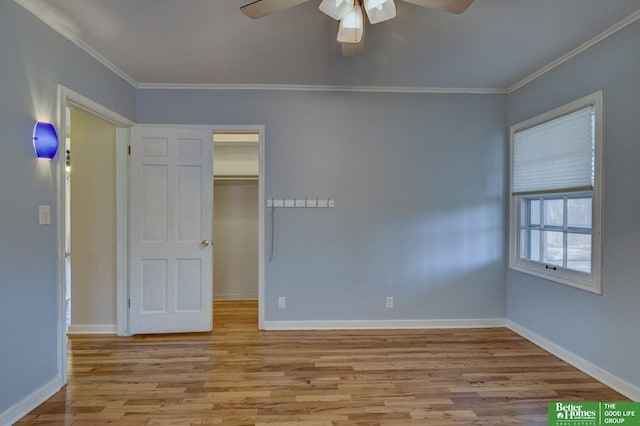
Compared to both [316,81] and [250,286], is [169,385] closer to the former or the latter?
[250,286]

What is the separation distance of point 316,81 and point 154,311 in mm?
2917

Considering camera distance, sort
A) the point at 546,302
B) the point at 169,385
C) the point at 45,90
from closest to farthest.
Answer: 1. the point at 45,90
2. the point at 169,385
3. the point at 546,302

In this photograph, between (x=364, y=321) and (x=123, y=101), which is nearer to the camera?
(x=123, y=101)

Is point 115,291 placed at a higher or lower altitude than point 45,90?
lower

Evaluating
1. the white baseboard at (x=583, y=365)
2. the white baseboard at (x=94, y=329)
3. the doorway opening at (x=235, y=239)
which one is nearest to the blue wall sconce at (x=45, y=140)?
the white baseboard at (x=94, y=329)

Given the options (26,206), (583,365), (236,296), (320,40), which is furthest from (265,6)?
(236,296)

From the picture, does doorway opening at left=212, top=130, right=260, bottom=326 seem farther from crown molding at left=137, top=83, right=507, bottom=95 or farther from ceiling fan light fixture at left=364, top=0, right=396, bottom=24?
ceiling fan light fixture at left=364, top=0, right=396, bottom=24

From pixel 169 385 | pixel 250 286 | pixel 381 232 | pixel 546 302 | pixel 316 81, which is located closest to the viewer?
pixel 169 385

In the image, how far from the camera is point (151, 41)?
256 cm

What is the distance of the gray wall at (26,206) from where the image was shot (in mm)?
1950

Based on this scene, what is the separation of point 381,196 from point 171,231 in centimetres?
226

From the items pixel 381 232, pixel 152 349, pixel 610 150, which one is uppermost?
pixel 610 150

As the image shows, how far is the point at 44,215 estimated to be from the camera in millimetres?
2242

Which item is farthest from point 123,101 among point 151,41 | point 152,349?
point 152,349
